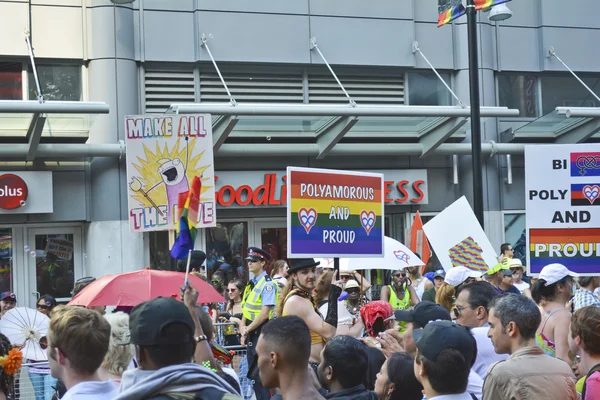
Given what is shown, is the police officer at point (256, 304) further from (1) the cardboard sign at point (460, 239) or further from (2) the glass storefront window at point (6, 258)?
(2) the glass storefront window at point (6, 258)

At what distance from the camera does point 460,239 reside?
12375mm

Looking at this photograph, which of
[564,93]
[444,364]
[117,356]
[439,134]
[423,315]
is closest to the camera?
[444,364]

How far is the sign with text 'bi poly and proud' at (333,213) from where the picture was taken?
917 centimetres

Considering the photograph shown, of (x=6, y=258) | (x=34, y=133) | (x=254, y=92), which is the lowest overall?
(x=6, y=258)

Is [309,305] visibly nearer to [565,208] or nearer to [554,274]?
[554,274]

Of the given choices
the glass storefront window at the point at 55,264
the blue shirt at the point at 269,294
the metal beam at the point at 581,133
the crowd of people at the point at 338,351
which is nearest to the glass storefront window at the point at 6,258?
the glass storefront window at the point at 55,264

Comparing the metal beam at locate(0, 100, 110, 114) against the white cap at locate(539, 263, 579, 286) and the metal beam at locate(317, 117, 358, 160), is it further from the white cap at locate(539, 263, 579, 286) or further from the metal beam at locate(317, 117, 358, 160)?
the white cap at locate(539, 263, 579, 286)

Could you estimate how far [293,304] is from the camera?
7.58 meters

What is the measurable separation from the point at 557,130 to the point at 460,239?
27.1ft

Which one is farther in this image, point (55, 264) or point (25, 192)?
point (55, 264)

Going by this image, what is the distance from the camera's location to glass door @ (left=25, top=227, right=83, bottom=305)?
54.6ft

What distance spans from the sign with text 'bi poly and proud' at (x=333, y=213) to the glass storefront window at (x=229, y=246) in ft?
25.8

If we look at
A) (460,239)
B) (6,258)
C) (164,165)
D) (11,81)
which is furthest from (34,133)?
(460,239)

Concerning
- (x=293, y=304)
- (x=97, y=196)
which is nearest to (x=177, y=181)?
(x=293, y=304)
